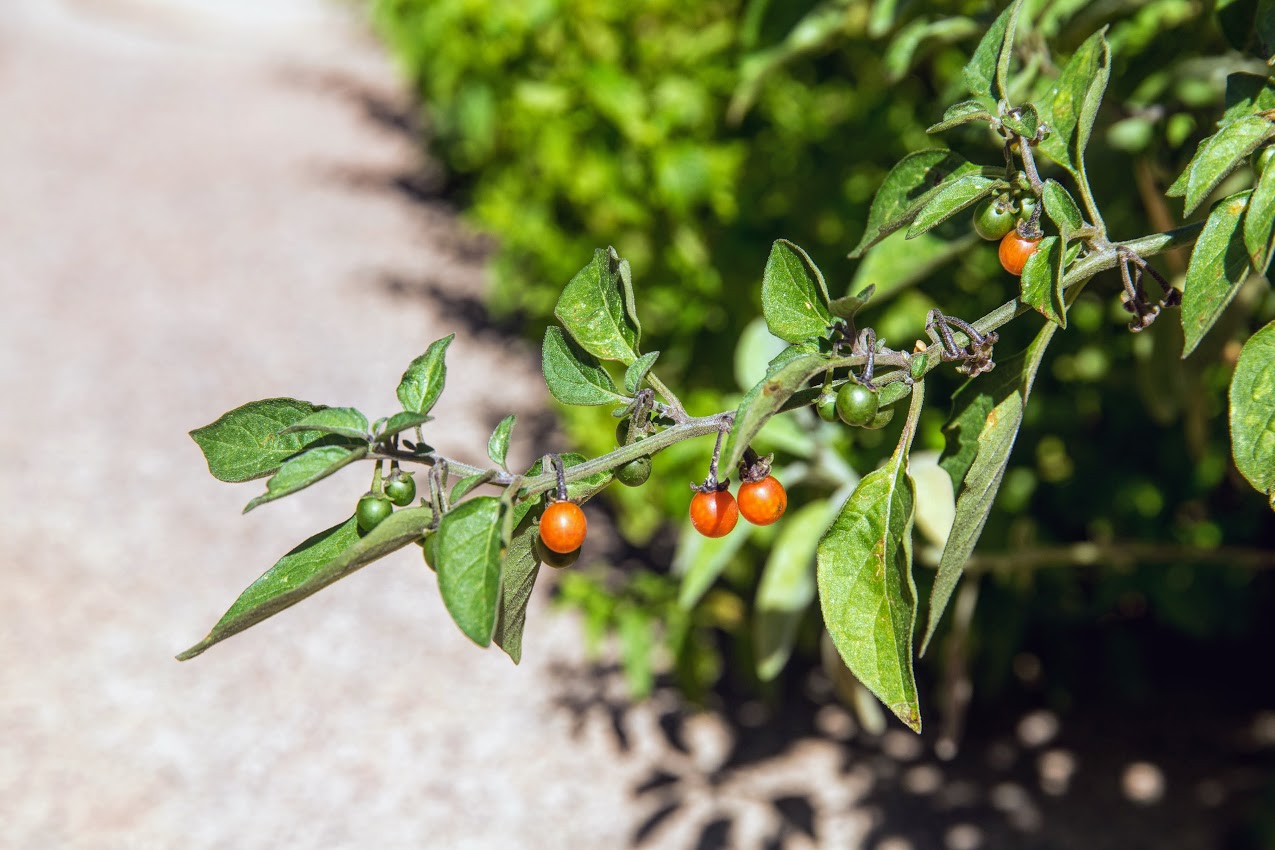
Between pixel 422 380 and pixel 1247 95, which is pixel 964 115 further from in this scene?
pixel 422 380

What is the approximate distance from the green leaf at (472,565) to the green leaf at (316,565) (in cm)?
3

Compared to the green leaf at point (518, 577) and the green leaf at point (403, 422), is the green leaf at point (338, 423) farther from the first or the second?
the green leaf at point (518, 577)

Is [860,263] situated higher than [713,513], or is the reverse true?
[713,513]

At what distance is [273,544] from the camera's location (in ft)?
11.3

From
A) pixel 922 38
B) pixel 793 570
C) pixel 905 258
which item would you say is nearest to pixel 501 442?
pixel 905 258

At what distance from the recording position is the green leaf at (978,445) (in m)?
0.82

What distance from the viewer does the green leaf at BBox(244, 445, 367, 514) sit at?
2.37ft

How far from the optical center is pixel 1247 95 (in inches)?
35.9

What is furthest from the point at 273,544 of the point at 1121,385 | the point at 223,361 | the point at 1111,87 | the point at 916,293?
the point at 1111,87

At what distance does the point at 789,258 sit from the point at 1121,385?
1.56 m

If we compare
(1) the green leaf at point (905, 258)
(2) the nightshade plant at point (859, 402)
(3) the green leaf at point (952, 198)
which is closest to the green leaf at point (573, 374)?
(2) the nightshade plant at point (859, 402)

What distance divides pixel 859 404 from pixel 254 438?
0.40m

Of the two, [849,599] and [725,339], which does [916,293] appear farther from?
[849,599]

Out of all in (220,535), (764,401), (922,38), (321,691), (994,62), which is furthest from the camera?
(220,535)
